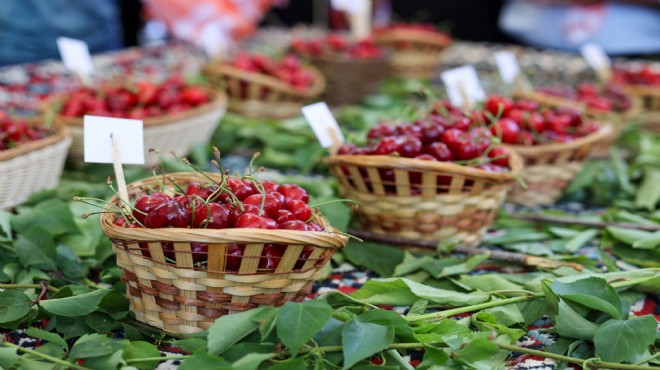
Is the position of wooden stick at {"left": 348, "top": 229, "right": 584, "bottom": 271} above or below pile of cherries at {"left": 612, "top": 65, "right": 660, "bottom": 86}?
above

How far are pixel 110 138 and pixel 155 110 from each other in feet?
2.95

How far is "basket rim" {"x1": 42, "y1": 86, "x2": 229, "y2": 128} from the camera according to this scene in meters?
1.94

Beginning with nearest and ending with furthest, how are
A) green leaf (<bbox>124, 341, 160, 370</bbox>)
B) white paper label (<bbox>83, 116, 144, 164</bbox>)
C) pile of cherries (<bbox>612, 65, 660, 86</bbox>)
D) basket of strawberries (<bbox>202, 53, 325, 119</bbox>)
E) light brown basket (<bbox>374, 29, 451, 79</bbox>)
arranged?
green leaf (<bbox>124, 341, 160, 370</bbox>) → white paper label (<bbox>83, 116, 144, 164</bbox>) → basket of strawberries (<bbox>202, 53, 325, 119</bbox>) → pile of cherries (<bbox>612, 65, 660, 86</bbox>) → light brown basket (<bbox>374, 29, 451, 79</bbox>)

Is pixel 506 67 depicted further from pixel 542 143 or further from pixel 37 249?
pixel 37 249

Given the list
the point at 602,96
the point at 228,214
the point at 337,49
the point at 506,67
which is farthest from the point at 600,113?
the point at 228,214

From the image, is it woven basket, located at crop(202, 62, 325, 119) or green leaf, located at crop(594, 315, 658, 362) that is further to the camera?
woven basket, located at crop(202, 62, 325, 119)

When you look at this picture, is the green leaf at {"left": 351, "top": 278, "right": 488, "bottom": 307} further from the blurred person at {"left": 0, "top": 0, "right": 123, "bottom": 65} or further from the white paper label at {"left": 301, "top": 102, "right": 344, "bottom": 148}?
the blurred person at {"left": 0, "top": 0, "right": 123, "bottom": 65}

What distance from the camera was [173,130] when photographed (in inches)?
80.9

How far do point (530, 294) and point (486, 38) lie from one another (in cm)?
447

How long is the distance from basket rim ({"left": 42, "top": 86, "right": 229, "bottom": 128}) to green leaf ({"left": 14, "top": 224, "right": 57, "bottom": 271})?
23.3 inches

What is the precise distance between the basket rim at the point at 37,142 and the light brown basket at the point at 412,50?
2.09 m

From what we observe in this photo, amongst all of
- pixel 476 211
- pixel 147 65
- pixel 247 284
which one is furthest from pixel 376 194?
pixel 147 65

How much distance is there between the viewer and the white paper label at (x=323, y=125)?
1647mm

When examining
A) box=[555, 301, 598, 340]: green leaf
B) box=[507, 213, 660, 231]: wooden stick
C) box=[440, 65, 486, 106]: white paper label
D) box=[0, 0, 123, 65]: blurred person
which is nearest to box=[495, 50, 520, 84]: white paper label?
box=[440, 65, 486, 106]: white paper label
